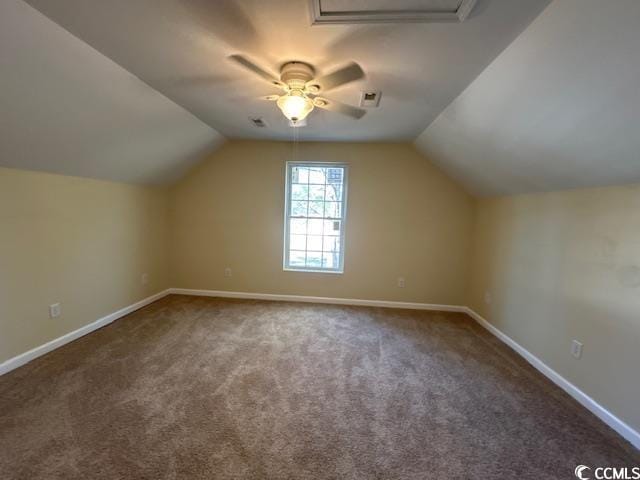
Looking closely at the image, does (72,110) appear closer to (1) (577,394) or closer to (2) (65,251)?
(2) (65,251)

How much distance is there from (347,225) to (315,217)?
19.3 inches

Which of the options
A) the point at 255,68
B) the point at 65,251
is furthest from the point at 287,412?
the point at 65,251

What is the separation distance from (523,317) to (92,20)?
3.95 metres

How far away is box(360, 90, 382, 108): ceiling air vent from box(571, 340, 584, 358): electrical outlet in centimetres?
248

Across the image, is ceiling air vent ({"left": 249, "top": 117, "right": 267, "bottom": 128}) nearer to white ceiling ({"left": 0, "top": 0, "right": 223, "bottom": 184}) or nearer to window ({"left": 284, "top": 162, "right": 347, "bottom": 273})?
white ceiling ({"left": 0, "top": 0, "right": 223, "bottom": 184})

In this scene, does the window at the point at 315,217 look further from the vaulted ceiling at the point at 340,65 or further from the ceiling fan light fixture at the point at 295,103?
the ceiling fan light fixture at the point at 295,103

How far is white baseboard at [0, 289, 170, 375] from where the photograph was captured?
2.20m

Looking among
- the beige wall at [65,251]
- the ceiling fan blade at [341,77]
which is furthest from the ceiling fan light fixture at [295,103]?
the beige wall at [65,251]

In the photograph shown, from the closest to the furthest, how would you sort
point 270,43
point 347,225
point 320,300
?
point 270,43
point 347,225
point 320,300

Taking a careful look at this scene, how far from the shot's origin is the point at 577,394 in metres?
2.10

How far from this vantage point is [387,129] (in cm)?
Answer: 321

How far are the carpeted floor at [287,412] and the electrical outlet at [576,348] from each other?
1.07 ft

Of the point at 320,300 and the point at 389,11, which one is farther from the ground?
the point at 389,11

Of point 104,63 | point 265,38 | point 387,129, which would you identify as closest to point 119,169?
point 104,63
